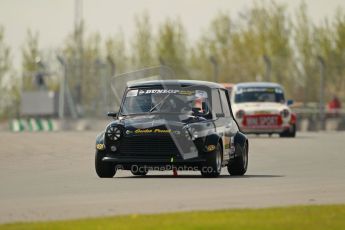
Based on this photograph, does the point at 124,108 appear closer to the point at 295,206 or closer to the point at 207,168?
the point at 207,168

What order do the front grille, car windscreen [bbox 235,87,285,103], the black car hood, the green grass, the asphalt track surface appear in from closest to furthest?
the green grass < the asphalt track surface < the front grille < the black car hood < car windscreen [bbox 235,87,285,103]

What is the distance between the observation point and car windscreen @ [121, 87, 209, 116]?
18.7 meters

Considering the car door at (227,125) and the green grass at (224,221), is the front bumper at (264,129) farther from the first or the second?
the green grass at (224,221)

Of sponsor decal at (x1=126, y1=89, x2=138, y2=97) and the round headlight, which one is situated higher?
sponsor decal at (x1=126, y1=89, x2=138, y2=97)

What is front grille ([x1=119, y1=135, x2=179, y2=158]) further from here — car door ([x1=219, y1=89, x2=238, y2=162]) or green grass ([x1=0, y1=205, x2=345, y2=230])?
green grass ([x1=0, y1=205, x2=345, y2=230])

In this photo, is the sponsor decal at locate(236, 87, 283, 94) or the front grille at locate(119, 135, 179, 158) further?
the sponsor decal at locate(236, 87, 283, 94)

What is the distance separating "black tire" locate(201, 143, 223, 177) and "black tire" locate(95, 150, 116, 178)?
50.7 inches

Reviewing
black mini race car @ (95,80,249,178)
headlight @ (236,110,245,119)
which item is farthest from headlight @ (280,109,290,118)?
black mini race car @ (95,80,249,178)

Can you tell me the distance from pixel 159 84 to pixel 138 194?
4.48 m

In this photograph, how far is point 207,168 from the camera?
703 inches

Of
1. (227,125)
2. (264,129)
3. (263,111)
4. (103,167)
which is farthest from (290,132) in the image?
(103,167)

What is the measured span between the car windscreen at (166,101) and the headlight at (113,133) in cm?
86

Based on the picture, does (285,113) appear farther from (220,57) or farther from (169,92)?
(220,57)

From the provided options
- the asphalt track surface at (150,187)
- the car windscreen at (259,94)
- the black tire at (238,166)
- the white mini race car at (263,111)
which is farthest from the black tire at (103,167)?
the car windscreen at (259,94)
